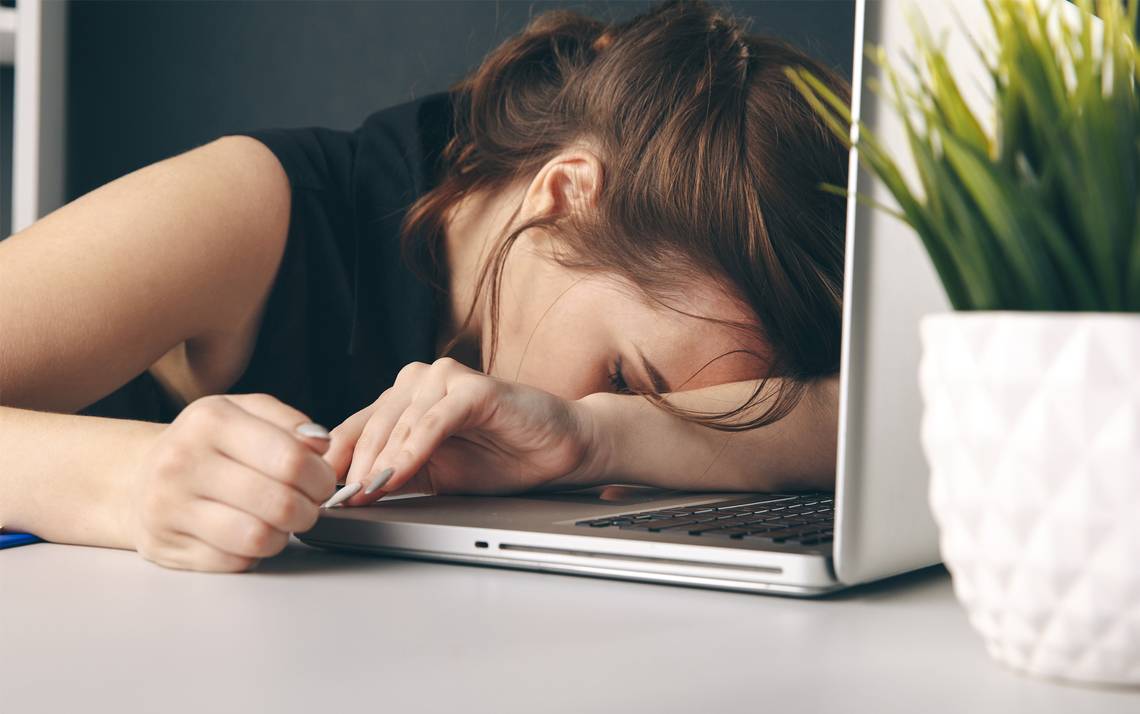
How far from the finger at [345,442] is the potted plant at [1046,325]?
0.49 metres

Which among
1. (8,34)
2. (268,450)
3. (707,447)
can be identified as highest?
(8,34)

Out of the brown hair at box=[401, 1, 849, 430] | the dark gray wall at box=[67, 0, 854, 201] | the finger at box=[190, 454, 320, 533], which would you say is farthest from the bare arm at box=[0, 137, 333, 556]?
the dark gray wall at box=[67, 0, 854, 201]

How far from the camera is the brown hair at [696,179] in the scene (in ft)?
3.46

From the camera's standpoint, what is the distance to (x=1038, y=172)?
37 cm

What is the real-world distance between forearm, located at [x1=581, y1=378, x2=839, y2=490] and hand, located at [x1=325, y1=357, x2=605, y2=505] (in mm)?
29

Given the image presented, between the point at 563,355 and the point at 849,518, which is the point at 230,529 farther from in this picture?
the point at 563,355

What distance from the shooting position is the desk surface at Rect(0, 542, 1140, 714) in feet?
1.18

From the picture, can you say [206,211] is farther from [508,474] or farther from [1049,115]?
[1049,115]

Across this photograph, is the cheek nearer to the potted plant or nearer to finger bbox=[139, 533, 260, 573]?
finger bbox=[139, 533, 260, 573]

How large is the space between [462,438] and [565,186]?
448 mm

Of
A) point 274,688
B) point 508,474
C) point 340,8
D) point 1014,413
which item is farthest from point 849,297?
point 340,8

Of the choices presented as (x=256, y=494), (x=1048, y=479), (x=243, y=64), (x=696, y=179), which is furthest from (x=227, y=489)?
(x=243, y=64)

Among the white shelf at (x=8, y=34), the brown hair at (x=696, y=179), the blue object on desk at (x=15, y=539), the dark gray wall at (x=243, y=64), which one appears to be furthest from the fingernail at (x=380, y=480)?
the white shelf at (x=8, y=34)

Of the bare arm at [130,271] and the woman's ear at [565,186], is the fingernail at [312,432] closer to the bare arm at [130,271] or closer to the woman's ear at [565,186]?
the bare arm at [130,271]
